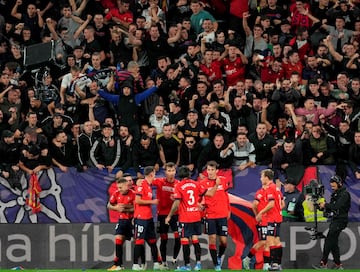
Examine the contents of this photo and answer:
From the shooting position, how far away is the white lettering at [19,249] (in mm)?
30531

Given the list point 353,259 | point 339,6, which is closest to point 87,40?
point 339,6

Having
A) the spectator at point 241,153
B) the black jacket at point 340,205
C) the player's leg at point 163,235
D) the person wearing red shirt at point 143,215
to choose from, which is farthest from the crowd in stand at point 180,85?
the person wearing red shirt at point 143,215

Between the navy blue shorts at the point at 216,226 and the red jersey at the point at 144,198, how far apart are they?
1.15m

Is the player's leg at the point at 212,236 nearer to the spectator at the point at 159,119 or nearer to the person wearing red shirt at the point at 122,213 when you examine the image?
the person wearing red shirt at the point at 122,213

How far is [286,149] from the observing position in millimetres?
29891

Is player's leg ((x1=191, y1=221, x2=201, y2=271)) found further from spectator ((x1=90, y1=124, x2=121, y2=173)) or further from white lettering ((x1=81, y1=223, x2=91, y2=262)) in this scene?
white lettering ((x1=81, y1=223, x2=91, y2=262))

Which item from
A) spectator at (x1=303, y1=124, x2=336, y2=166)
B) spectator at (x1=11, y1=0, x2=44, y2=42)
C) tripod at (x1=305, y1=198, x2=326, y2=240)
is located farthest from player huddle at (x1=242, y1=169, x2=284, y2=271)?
spectator at (x1=11, y1=0, x2=44, y2=42)

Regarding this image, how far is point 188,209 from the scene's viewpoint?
27.9m

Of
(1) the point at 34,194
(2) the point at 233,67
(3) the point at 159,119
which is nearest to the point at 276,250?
(3) the point at 159,119

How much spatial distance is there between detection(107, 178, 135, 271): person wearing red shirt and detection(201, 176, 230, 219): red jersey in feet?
5.01

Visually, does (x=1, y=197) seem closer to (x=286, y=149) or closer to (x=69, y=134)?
(x=69, y=134)

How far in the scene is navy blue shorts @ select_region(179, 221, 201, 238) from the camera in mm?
27945

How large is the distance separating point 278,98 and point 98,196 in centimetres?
456

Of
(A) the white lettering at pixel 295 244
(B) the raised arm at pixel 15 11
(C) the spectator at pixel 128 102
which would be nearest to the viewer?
(A) the white lettering at pixel 295 244
